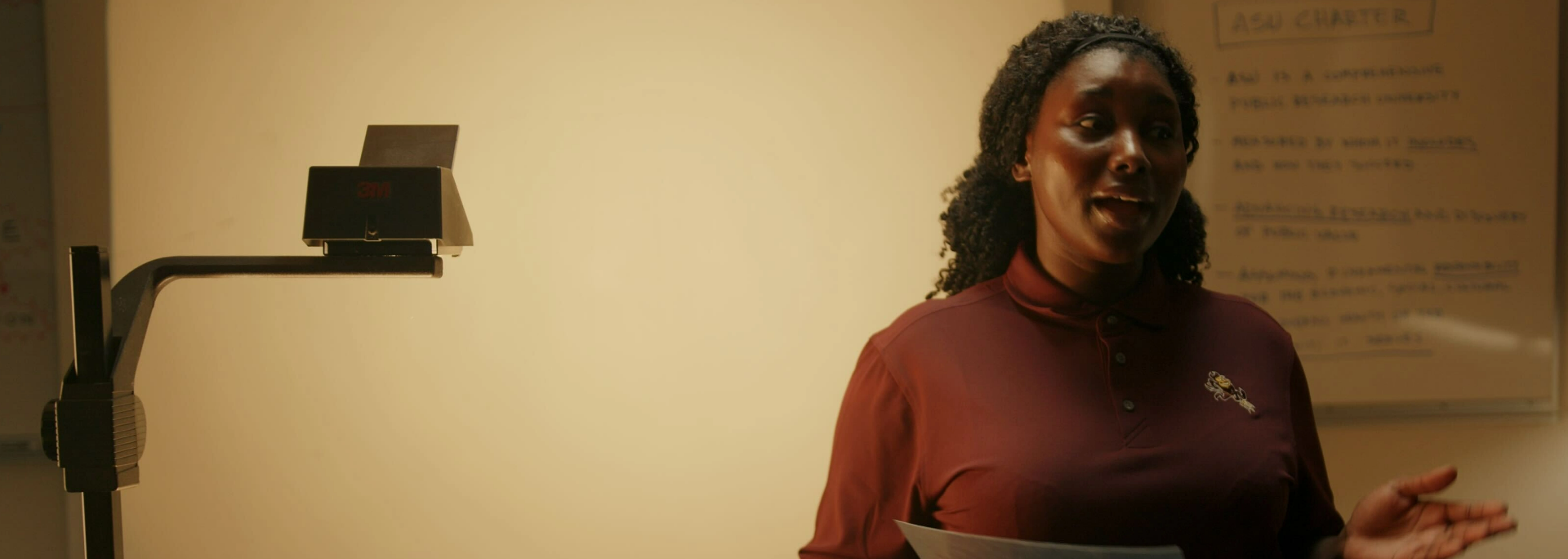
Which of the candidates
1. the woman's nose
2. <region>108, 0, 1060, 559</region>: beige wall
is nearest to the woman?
the woman's nose

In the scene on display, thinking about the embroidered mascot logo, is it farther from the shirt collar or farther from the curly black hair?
the curly black hair

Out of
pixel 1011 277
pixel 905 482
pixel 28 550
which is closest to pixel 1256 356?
pixel 1011 277

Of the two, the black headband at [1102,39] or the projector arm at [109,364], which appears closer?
the projector arm at [109,364]

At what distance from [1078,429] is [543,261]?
94 centimetres

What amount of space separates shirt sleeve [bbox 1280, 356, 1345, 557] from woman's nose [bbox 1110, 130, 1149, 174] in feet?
1.21

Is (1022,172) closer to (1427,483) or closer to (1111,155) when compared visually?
(1111,155)

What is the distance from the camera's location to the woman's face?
980mm

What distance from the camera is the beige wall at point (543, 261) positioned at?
1481mm

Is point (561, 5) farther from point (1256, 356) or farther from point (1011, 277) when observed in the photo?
point (1256, 356)

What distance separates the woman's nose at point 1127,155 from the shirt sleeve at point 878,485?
1.16ft

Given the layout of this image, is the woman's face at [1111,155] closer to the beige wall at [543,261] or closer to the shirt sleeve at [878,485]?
the shirt sleeve at [878,485]

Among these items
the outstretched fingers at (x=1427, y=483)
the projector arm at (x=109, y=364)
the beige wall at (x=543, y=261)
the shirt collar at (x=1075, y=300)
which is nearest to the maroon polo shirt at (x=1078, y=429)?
the shirt collar at (x=1075, y=300)

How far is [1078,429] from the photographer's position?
3.20ft

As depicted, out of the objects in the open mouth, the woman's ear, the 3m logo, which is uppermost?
the woman's ear
